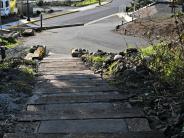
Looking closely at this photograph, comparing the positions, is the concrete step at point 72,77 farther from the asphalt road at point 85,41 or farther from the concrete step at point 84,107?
the asphalt road at point 85,41

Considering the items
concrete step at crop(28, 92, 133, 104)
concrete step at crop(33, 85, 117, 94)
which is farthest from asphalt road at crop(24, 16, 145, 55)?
concrete step at crop(28, 92, 133, 104)

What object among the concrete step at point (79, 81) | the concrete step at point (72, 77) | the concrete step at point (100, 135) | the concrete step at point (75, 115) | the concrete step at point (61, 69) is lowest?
the concrete step at point (61, 69)

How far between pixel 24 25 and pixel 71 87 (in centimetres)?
3314

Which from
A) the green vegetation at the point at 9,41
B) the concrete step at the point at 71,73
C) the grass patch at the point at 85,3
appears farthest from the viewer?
the grass patch at the point at 85,3

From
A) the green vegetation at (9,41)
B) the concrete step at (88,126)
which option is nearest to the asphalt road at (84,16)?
the green vegetation at (9,41)

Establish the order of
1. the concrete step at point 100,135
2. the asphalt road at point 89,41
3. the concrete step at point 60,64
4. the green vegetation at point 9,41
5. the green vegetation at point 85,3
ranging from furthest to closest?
the green vegetation at point 85,3
the green vegetation at point 9,41
the asphalt road at point 89,41
the concrete step at point 60,64
the concrete step at point 100,135

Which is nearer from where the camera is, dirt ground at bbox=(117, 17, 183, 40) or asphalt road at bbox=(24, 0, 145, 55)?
asphalt road at bbox=(24, 0, 145, 55)

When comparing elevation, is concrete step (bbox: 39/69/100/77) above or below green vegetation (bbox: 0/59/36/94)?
below

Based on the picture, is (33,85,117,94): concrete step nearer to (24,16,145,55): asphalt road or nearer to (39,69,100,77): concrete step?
(39,69,100,77): concrete step

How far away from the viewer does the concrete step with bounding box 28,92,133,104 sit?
8688mm

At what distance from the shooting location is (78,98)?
8.89m

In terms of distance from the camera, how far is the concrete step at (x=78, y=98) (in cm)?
869

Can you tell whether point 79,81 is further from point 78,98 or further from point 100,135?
point 100,135

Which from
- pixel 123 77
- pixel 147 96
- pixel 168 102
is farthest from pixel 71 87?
pixel 168 102
